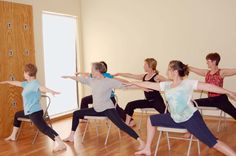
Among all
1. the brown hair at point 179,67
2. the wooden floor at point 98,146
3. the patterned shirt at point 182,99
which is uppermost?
the brown hair at point 179,67

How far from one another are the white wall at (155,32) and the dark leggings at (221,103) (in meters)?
1.01

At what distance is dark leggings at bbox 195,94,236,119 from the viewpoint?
506 cm

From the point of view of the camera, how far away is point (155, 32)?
680 centimetres

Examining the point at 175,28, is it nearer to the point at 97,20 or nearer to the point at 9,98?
the point at 97,20

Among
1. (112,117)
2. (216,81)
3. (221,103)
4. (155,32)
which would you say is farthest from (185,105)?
(155,32)

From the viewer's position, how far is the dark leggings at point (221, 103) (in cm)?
506

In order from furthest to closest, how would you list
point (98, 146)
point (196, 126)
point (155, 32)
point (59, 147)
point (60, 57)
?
point (60, 57) < point (155, 32) < point (98, 146) < point (59, 147) < point (196, 126)

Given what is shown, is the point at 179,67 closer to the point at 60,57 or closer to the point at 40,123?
the point at 40,123

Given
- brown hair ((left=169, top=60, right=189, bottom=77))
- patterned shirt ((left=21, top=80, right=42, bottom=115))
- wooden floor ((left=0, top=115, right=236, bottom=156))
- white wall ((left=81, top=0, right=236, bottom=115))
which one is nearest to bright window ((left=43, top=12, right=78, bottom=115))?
white wall ((left=81, top=0, right=236, bottom=115))

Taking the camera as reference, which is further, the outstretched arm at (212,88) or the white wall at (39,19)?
the white wall at (39,19)

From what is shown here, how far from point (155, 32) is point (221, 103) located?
2321mm

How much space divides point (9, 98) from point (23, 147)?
44.8 inches

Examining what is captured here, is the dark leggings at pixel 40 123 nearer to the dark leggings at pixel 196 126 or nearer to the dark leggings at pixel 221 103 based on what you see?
the dark leggings at pixel 196 126

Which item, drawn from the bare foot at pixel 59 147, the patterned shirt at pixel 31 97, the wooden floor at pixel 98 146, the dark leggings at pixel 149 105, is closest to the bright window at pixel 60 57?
the wooden floor at pixel 98 146
